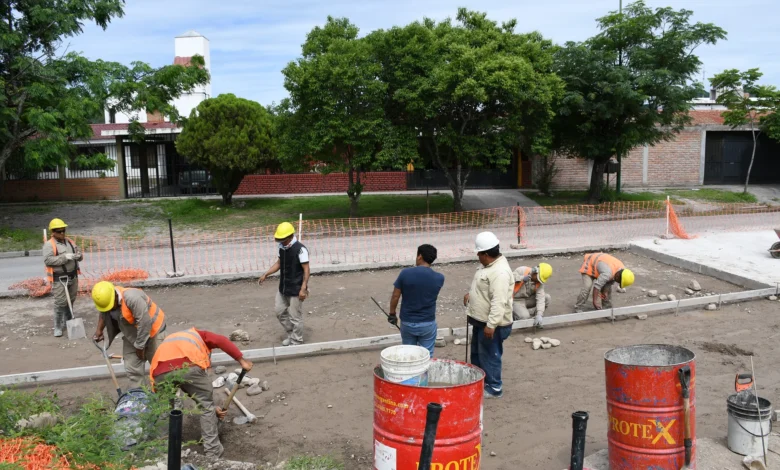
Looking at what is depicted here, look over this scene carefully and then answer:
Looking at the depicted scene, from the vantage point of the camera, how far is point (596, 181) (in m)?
23.5

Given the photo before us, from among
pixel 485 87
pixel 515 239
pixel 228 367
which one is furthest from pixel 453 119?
pixel 228 367

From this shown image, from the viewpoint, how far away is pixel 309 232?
61.0 ft

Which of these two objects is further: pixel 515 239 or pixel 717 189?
pixel 717 189

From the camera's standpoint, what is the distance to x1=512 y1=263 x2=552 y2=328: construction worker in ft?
28.5

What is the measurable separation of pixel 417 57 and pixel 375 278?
8924 mm

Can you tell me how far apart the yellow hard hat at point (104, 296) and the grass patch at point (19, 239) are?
518 inches

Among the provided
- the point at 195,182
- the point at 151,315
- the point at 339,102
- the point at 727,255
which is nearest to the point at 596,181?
the point at 727,255

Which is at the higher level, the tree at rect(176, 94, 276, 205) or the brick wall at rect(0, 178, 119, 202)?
the tree at rect(176, 94, 276, 205)

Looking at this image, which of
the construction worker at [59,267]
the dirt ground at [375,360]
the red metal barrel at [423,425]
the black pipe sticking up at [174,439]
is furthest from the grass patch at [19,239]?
the red metal barrel at [423,425]

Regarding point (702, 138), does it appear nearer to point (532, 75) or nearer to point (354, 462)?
point (532, 75)

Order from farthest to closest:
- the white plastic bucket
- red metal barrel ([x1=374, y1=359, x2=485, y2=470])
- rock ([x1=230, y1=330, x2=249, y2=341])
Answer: rock ([x1=230, y1=330, x2=249, y2=341])
the white plastic bucket
red metal barrel ([x1=374, y1=359, x2=485, y2=470])

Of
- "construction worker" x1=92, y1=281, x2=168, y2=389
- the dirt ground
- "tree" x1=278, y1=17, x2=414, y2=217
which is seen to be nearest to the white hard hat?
the dirt ground

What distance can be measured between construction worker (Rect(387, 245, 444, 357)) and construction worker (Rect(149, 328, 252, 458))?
1.70 meters

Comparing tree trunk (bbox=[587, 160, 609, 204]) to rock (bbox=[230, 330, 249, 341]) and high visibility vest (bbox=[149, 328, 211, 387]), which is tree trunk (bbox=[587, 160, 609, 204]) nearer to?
rock (bbox=[230, 330, 249, 341])
